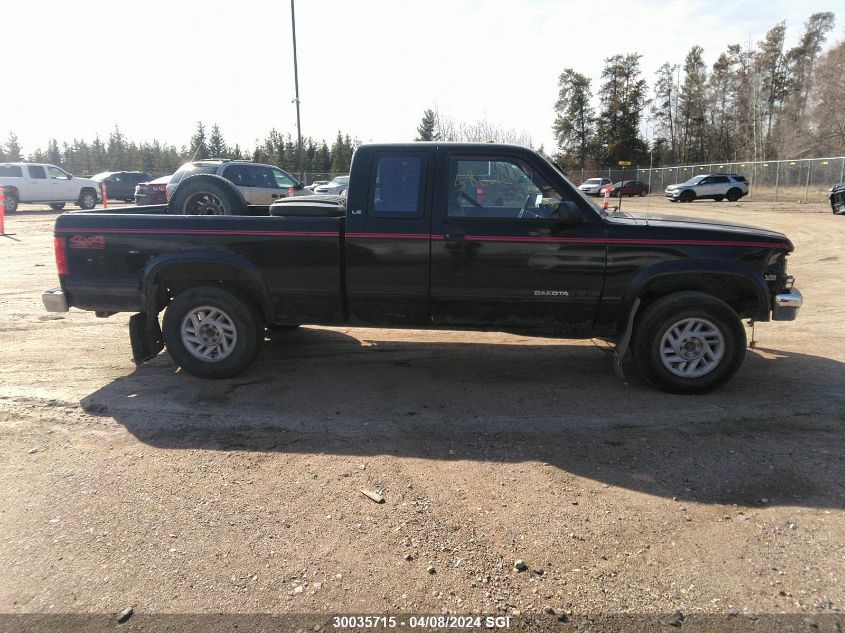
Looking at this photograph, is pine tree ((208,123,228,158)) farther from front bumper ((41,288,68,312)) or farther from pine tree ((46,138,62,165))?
front bumper ((41,288,68,312))

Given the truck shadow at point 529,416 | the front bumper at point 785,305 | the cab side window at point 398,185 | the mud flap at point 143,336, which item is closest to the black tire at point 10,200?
the truck shadow at point 529,416

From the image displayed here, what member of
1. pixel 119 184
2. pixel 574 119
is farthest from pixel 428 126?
pixel 574 119

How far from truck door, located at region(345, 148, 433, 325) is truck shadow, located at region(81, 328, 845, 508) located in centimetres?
89

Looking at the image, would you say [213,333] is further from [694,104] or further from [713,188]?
[694,104]

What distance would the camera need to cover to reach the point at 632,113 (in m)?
66.0

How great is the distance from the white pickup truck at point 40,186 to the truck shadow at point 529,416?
23634mm

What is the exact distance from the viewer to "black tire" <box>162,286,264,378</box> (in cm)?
518

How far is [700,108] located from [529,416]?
74.8m

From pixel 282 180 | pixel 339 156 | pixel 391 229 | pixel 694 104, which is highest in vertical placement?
pixel 694 104

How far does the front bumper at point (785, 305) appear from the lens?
489 cm

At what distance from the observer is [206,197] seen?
616 cm

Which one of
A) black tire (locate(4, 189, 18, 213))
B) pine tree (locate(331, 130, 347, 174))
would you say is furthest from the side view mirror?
pine tree (locate(331, 130, 347, 174))

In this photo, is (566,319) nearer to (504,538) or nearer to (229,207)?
(504,538)

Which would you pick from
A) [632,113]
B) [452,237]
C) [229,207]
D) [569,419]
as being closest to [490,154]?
[452,237]
